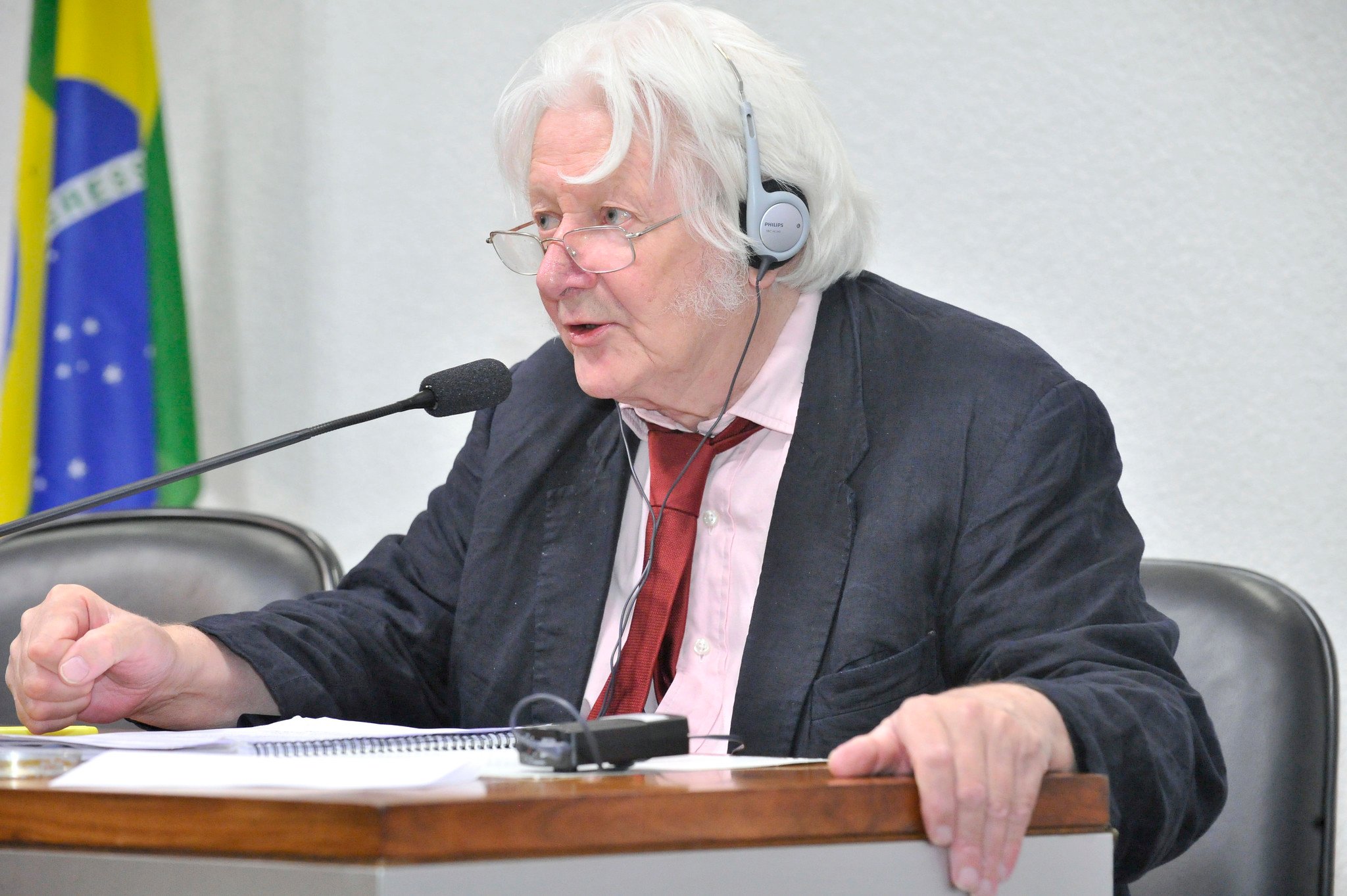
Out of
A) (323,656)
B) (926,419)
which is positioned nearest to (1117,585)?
(926,419)

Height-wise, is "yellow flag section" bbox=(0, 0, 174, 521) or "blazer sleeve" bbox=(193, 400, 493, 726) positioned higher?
"yellow flag section" bbox=(0, 0, 174, 521)

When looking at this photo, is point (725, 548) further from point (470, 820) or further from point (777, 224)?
point (470, 820)

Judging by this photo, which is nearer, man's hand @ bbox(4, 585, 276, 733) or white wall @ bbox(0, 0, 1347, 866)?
man's hand @ bbox(4, 585, 276, 733)

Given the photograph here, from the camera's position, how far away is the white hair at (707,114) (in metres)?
1.28

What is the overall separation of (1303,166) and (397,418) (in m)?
1.48

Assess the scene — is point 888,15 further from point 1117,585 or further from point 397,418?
point 1117,585

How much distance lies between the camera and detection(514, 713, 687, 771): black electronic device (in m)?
0.70

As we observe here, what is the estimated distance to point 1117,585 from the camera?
3.50 feet

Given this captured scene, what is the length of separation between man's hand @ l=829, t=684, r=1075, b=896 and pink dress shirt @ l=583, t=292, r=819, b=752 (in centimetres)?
51

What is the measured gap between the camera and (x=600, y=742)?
707mm

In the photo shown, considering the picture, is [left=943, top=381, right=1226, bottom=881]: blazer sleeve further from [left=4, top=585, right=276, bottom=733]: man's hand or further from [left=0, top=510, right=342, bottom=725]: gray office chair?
[left=0, top=510, right=342, bottom=725]: gray office chair

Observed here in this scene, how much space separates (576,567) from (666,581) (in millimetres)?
102

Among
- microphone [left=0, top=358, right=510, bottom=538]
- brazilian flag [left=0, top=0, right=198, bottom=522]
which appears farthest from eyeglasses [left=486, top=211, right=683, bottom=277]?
Answer: brazilian flag [left=0, top=0, right=198, bottom=522]

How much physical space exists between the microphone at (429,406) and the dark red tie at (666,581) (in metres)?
0.23
